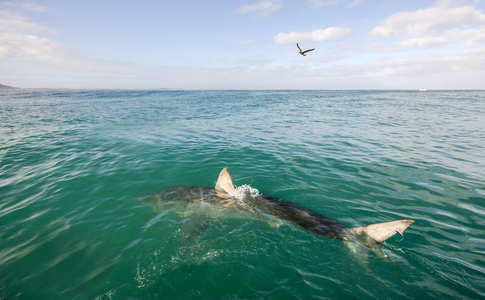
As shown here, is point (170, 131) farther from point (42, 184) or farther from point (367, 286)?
point (367, 286)

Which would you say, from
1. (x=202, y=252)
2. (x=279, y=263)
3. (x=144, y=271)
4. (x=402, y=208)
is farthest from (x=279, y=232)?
(x=402, y=208)

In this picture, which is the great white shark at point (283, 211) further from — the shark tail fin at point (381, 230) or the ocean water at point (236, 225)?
the ocean water at point (236, 225)

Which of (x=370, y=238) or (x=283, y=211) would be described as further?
(x=283, y=211)

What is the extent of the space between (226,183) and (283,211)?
231 centimetres

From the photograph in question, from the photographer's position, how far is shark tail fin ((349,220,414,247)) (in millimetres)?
4551

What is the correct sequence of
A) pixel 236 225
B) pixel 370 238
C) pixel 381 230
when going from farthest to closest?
1. pixel 236 225
2. pixel 370 238
3. pixel 381 230

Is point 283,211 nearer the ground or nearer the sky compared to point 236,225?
nearer the sky

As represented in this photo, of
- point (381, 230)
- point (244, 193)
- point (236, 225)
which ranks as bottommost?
point (236, 225)

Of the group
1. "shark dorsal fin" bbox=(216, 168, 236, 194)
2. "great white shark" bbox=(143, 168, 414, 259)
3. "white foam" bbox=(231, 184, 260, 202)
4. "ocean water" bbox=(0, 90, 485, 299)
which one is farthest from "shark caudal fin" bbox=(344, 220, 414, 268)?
"shark dorsal fin" bbox=(216, 168, 236, 194)

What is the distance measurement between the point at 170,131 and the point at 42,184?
9.84m

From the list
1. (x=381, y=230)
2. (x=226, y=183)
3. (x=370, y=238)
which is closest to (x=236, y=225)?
(x=226, y=183)

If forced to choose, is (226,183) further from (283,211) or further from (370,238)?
(370,238)

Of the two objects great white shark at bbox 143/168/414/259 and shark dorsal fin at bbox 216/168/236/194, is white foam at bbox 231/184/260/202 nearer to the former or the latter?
great white shark at bbox 143/168/414/259

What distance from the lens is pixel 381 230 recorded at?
15.6 feet
